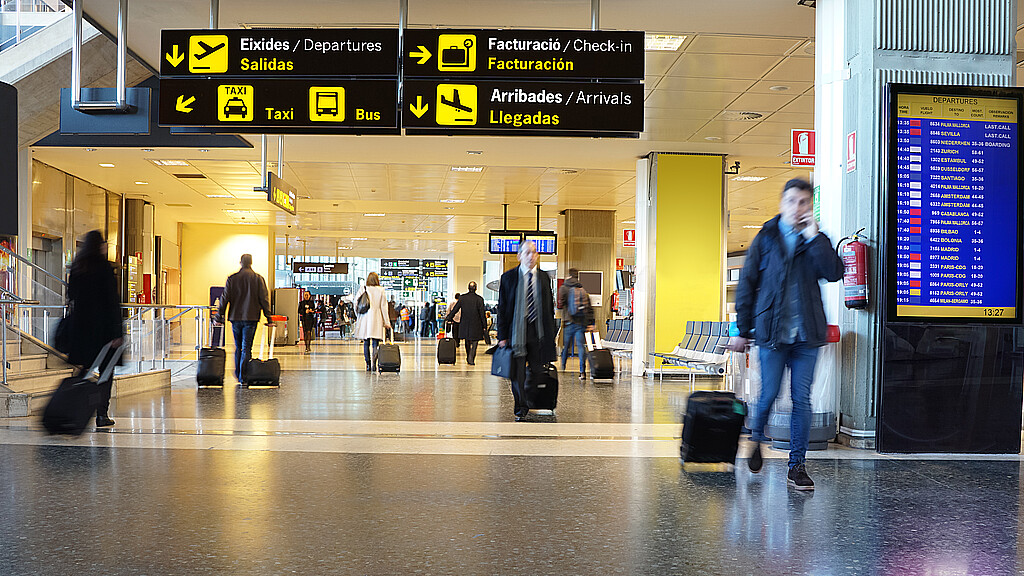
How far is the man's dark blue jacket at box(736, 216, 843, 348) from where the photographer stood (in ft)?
15.6

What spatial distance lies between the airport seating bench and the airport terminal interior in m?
0.10

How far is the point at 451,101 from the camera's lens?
6676mm

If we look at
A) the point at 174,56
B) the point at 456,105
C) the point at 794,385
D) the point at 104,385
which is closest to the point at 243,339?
the point at 104,385

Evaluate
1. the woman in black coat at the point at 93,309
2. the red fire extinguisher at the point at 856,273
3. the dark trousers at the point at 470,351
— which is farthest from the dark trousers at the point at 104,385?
the dark trousers at the point at 470,351

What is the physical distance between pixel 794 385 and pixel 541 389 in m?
3.57

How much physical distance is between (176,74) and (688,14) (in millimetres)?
4591

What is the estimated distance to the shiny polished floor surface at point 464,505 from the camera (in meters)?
3.33

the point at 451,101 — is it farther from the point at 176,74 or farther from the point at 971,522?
the point at 971,522

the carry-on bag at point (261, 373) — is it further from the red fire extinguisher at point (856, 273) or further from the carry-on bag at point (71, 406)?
the red fire extinguisher at point (856, 273)

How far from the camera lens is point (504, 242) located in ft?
70.7

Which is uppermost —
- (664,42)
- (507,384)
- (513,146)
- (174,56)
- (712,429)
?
(664,42)

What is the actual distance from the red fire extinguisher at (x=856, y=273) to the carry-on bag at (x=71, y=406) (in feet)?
18.1

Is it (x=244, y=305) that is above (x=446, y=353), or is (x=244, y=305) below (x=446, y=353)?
above

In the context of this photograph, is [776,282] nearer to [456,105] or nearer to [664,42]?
[456,105]
